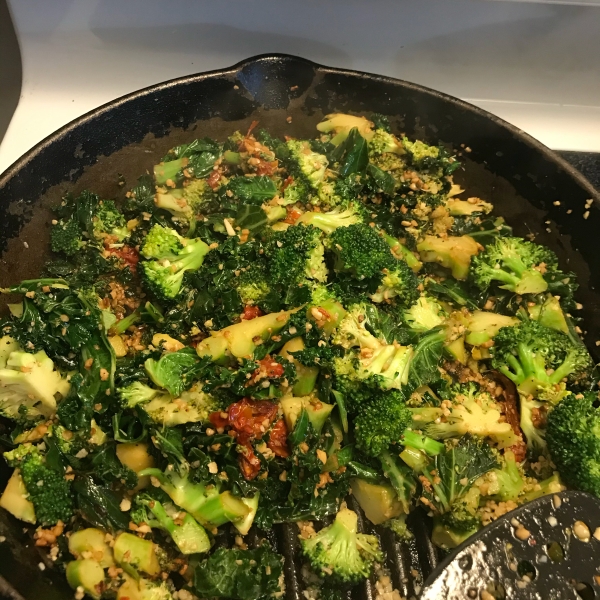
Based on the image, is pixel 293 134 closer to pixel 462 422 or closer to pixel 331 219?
pixel 331 219

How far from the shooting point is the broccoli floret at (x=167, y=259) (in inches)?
81.4

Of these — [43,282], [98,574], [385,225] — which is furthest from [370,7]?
[98,574]

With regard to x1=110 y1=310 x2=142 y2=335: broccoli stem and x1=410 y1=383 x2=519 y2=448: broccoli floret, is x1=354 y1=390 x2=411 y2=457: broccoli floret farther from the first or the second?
x1=110 y1=310 x2=142 y2=335: broccoli stem

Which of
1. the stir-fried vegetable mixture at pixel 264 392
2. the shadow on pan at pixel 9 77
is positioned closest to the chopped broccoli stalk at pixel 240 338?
the stir-fried vegetable mixture at pixel 264 392

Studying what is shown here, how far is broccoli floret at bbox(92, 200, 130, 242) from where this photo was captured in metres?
2.23

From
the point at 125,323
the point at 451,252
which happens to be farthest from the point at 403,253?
the point at 125,323

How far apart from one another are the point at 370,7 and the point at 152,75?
1091 millimetres

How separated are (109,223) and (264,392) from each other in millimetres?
1001

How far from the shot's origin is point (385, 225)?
2.38 meters

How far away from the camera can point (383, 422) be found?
1852 mm

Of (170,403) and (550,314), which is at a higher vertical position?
(550,314)

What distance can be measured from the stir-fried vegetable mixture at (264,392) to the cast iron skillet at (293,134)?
11 cm

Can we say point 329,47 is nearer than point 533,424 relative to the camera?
No

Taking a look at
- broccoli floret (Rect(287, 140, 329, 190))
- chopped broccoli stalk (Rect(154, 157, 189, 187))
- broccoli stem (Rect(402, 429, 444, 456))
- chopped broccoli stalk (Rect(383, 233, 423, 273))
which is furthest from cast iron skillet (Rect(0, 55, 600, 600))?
chopped broccoli stalk (Rect(383, 233, 423, 273))
